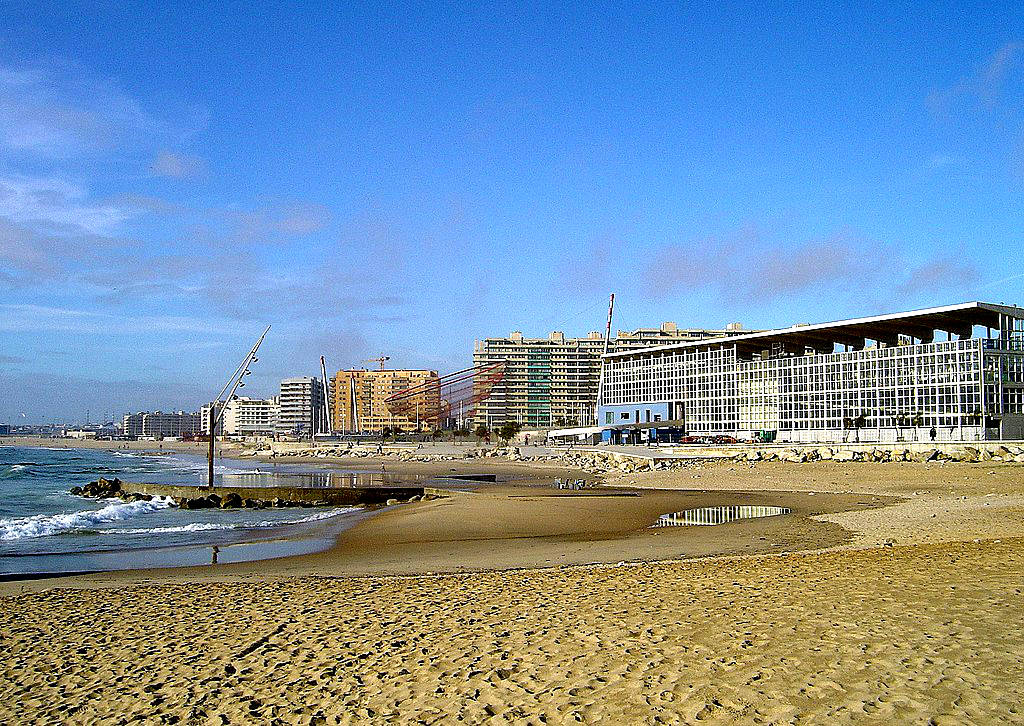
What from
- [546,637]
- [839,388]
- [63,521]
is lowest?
[63,521]

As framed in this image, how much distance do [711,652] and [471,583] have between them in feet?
17.2

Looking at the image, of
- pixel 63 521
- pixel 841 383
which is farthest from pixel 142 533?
pixel 841 383

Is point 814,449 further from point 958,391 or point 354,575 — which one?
point 354,575

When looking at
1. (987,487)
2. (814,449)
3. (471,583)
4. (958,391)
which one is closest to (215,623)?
(471,583)

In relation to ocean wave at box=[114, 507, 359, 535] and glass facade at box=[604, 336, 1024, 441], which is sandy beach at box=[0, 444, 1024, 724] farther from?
glass facade at box=[604, 336, 1024, 441]

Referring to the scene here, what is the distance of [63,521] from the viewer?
925 inches

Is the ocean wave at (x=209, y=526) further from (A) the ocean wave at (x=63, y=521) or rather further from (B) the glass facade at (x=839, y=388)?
(B) the glass facade at (x=839, y=388)

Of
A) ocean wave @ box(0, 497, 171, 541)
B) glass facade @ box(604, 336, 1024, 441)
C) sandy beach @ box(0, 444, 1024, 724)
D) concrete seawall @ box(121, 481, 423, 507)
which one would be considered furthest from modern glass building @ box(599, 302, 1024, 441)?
ocean wave @ box(0, 497, 171, 541)

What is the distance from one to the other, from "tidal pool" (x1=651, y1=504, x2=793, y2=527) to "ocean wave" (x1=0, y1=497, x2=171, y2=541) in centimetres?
1637

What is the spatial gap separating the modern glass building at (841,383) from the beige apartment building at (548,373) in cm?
8658

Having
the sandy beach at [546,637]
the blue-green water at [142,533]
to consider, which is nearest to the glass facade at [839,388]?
the sandy beach at [546,637]

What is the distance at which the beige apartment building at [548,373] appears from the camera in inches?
7200

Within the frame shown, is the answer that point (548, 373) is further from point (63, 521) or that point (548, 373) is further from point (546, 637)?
point (546, 637)

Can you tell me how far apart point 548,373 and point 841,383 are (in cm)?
11920
